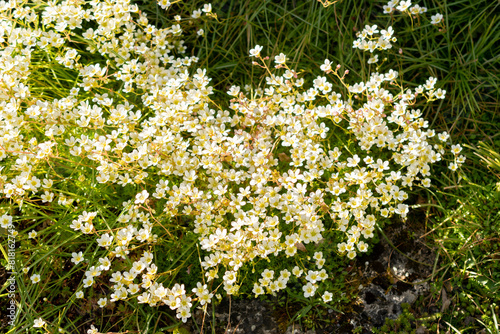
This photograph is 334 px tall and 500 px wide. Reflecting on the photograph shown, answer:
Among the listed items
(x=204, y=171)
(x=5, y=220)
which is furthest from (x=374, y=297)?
(x=5, y=220)

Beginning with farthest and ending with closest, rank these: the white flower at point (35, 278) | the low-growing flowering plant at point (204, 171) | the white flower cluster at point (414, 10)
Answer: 1. the white flower cluster at point (414, 10)
2. the white flower at point (35, 278)
3. the low-growing flowering plant at point (204, 171)

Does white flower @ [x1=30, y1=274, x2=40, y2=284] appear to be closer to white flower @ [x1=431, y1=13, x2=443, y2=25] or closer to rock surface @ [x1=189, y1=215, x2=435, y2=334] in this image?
rock surface @ [x1=189, y1=215, x2=435, y2=334]

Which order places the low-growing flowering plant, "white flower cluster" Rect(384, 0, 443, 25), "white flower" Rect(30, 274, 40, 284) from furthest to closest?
"white flower cluster" Rect(384, 0, 443, 25) < "white flower" Rect(30, 274, 40, 284) < the low-growing flowering plant

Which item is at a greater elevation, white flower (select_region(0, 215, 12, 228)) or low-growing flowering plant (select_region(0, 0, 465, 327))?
low-growing flowering plant (select_region(0, 0, 465, 327))

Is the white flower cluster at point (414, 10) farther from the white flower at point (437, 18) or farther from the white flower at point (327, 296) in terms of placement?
the white flower at point (327, 296)

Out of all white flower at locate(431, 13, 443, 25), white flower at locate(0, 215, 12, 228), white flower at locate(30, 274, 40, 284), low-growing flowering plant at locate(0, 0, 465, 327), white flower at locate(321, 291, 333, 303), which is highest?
white flower at locate(431, 13, 443, 25)

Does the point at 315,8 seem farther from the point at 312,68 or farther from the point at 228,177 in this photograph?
the point at 228,177

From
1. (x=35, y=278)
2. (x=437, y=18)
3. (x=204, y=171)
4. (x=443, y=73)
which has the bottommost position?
(x=35, y=278)

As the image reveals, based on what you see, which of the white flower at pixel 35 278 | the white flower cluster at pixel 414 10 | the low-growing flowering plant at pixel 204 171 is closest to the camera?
the low-growing flowering plant at pixel 204 171

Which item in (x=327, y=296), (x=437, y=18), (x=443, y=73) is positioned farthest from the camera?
(x=443, y=73)

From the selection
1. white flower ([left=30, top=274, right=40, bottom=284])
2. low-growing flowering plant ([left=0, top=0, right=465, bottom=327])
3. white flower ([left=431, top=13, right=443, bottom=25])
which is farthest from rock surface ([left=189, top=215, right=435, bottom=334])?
white flower ([left=431, top=13, right=443, bottom=25])

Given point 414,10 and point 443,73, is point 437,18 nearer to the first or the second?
point 414,10

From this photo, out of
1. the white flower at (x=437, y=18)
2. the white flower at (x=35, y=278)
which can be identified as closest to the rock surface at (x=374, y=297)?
the white flower at (x=35, y=278)
